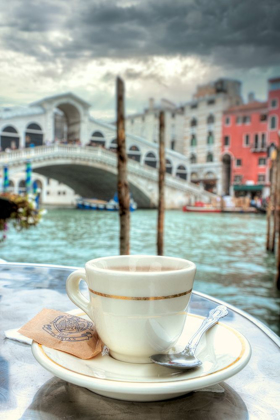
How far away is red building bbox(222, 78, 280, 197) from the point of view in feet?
35.7

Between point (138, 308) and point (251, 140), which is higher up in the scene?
point (251, 140)

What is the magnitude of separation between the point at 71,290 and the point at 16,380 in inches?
2.0

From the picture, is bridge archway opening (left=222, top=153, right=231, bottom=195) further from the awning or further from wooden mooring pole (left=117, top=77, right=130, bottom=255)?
wooden mooring pole (left=117, top=77, right=130, bottom=255)

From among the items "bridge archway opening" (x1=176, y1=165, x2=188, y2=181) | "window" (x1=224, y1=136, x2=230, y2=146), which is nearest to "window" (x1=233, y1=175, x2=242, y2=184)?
"window" (x1=224, y1=136, x2=230, y2=146)

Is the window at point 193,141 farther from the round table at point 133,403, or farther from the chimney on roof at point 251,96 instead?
the round table at point 133,403

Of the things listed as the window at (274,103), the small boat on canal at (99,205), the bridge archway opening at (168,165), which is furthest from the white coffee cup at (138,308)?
the bridge archway opening at (168,165)

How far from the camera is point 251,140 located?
37.4 feet

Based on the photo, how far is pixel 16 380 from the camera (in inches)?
6.9

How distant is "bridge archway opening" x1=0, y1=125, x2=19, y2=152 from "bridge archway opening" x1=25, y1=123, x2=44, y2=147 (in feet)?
0.78

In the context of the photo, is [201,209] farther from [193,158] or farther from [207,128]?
[193,158]

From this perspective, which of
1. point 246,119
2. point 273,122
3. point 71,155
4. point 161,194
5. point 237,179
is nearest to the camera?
point 161,194

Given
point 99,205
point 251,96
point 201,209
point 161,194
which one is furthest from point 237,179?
point 161,194

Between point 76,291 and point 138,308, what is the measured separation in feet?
0.15

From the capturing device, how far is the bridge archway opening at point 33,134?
10.5 m
